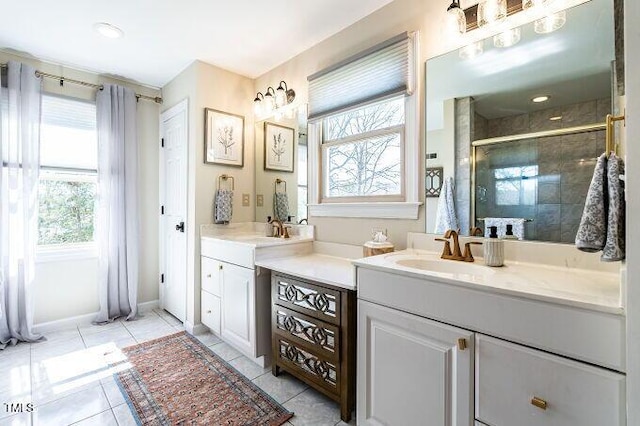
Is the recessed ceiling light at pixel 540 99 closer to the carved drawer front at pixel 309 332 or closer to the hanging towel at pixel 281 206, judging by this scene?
the carved drawer front at pixel 309 332

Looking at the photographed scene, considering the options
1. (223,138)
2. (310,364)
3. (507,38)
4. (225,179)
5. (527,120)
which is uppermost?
(507,38)

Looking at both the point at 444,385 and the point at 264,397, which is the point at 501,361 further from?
the point at 264,397

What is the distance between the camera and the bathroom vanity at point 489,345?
87 cm

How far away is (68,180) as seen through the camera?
2865 millimetres

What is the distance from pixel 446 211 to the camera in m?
1.70

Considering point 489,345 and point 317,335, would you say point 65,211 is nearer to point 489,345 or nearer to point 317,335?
point 317,335

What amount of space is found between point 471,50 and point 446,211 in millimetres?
880

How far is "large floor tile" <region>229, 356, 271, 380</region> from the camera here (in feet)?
6.73

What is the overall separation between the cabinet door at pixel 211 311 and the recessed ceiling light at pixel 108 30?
2.18m

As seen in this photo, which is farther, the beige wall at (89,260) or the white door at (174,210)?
the white door at (174,210)

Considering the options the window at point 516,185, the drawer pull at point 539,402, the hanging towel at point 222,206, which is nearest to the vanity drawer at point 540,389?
the drawer pull at point 539,402

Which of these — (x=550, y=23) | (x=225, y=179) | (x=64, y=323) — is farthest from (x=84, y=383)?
(x=550, y=23)

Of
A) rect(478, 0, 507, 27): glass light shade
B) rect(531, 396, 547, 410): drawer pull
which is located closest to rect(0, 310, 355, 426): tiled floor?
rect(531, 396, 547, 410): drawer pull

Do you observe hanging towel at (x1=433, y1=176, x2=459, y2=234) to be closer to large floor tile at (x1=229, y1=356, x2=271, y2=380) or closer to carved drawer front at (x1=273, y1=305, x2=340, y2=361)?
carved drawer front at (x1=273, y1=305, x2=340, y2=361)
